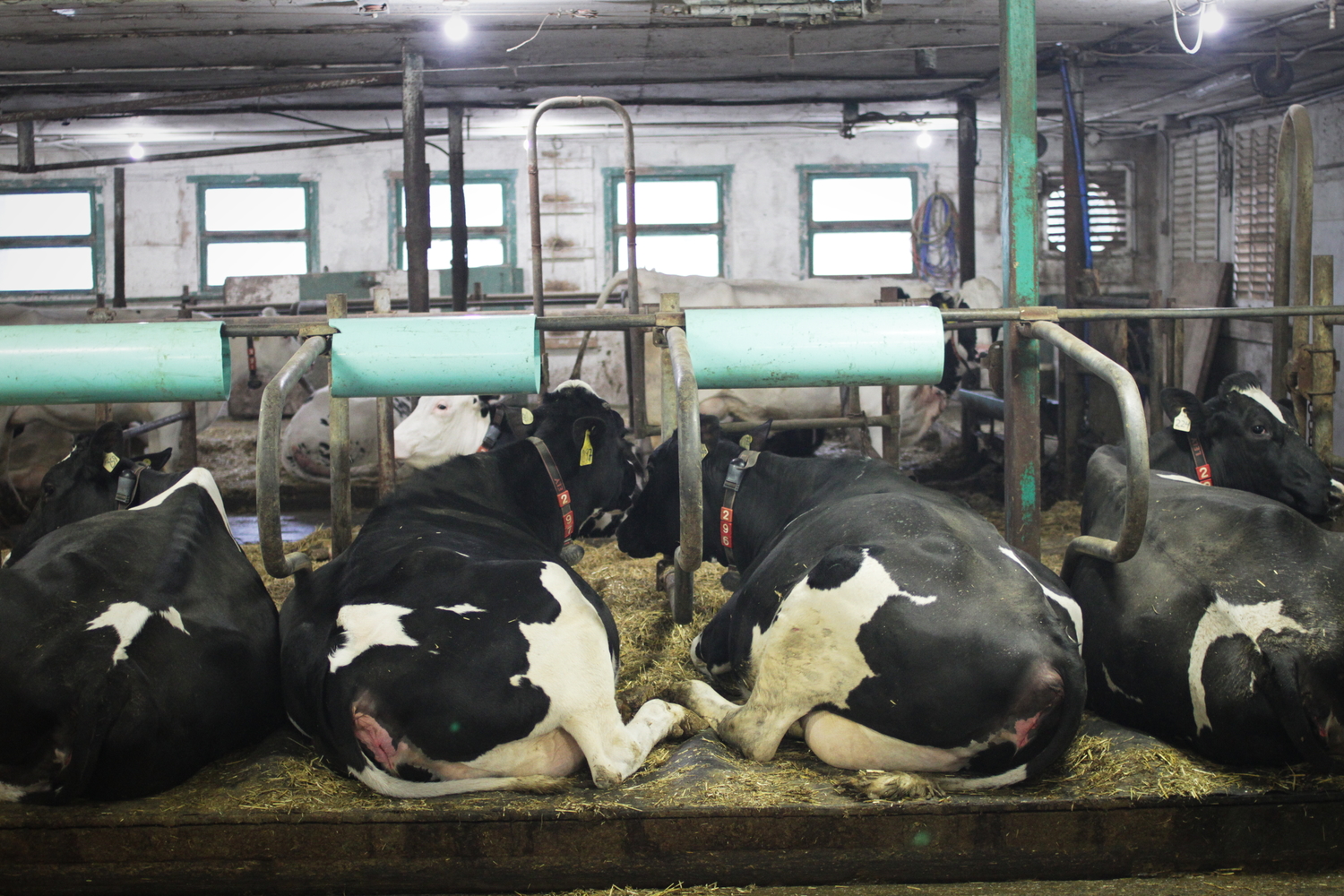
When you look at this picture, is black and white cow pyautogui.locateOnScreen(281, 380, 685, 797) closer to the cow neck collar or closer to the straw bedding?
the straw bedding

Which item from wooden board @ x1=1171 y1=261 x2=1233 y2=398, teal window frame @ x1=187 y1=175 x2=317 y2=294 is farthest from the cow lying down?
teal window frame @ x1=187 y1=175 x2=317 y2=294

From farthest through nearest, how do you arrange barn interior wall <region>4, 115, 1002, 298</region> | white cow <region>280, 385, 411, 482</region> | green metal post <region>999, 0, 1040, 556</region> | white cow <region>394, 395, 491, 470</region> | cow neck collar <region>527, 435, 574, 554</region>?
barn interior wall <region>4, 115, 1002, 298</region> → white cow <region>280, 385, 411, 482</region> → white cow <region>394, 395, 491, 470</region> → cow neck collar <region>527, 435, 574, 554</region> → green metal post <region>999, 0, 1040, 556</region>

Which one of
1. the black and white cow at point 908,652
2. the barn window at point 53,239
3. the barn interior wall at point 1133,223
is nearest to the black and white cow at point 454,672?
the black and white cow at point 908,652

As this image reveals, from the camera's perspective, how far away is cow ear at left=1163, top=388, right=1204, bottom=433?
434 cm

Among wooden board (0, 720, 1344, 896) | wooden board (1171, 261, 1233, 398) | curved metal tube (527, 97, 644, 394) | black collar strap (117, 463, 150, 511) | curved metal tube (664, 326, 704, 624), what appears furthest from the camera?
wooden board (1171, 261, 1233, 398)

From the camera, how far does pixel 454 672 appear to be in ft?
9.00

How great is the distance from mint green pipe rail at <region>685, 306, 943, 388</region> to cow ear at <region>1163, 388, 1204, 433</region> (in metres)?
1.50

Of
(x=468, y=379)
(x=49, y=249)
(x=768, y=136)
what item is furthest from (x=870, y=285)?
(x=49, y=249)

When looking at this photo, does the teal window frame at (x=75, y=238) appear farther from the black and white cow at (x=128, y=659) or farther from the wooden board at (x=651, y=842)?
the wooden board at (x=651, y=842)

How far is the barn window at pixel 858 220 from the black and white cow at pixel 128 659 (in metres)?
11.3

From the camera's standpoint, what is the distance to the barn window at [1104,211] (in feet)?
44.9

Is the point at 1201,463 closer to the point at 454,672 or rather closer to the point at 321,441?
the point at 454,672

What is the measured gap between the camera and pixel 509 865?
2631 millimetres

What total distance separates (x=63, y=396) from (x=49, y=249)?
1253 centimetres
